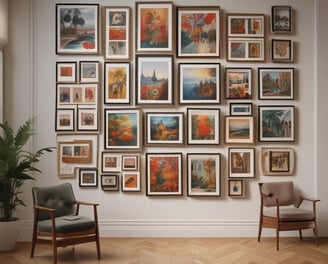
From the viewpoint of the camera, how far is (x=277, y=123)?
25.6ft

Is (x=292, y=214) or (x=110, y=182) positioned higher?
(x=110, y=182)

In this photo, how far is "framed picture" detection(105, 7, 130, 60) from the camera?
7.77m

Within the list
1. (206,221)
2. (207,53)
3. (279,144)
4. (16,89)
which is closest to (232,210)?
(206,221)

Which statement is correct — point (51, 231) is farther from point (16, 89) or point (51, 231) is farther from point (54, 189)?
point (16, 89)

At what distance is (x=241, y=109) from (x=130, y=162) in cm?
186

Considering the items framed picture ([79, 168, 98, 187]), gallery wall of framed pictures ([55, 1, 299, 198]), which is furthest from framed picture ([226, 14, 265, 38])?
framed picture ([79, 168, 98, 187])

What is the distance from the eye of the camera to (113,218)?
25.5 ft

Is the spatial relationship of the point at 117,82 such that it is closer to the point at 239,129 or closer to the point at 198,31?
the point at 198,31

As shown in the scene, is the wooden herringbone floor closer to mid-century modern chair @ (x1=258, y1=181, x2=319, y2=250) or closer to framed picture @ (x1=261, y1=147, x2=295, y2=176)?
mid-century modern chair @ (x1=258, y1=181, x2=319, y2=250)

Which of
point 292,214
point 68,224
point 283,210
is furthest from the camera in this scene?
point 283,210

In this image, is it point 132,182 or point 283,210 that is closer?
point 283,210

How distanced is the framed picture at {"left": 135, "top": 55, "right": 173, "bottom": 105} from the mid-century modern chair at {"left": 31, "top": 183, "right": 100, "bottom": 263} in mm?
1827

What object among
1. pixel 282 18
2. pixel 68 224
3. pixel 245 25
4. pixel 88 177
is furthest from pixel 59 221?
pixel 282 18

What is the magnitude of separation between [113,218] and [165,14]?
10.4ft
